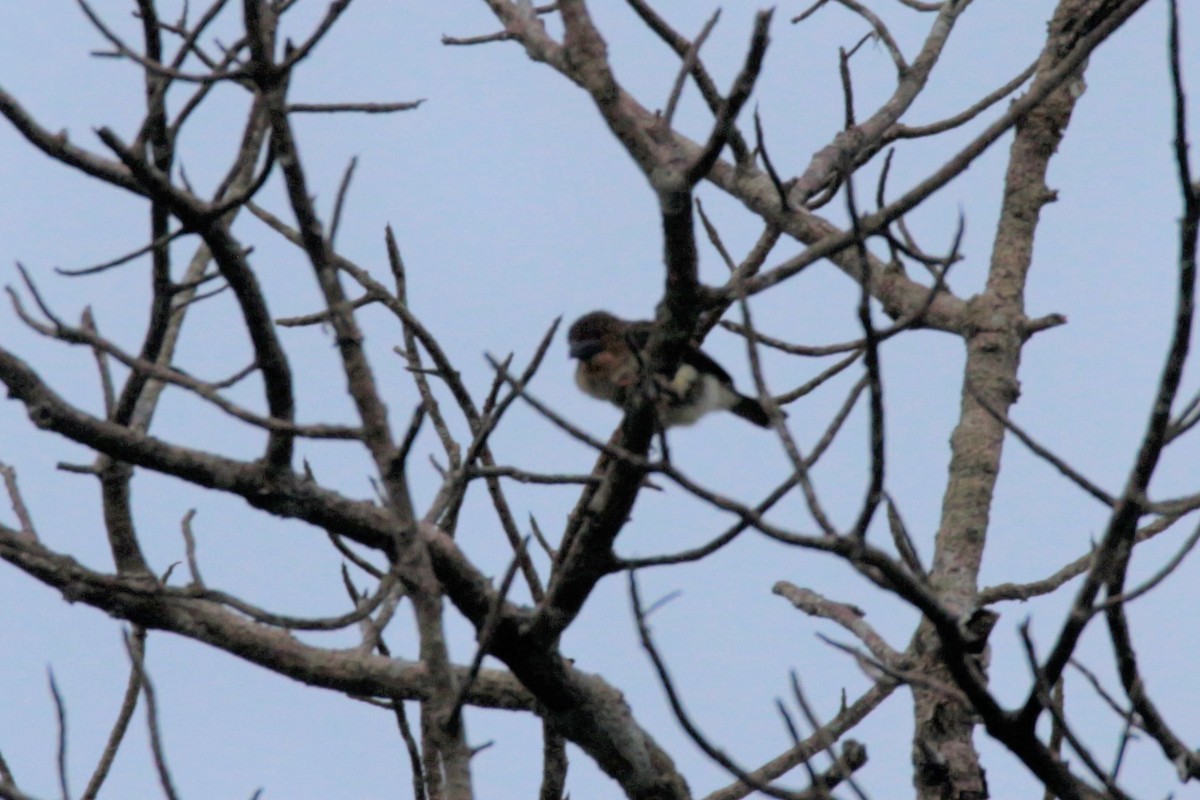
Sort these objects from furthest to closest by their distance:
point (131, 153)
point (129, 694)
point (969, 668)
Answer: point (129, 694), point (969, 668), point (131, 153)

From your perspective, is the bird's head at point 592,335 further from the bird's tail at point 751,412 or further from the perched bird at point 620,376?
the bird's tail at point 751,412

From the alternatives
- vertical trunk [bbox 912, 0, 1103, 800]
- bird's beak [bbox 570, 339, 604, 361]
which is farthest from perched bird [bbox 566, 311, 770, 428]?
vertical trunk [bbox 912, 0, 1103, 800]

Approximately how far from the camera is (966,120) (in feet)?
16.4

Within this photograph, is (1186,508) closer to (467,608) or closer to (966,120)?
(467,608)

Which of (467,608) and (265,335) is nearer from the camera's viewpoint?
(265,335)

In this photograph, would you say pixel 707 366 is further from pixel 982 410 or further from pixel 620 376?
pixel 982 410

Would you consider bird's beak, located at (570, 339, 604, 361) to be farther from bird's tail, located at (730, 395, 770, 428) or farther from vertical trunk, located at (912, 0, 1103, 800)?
vertical trunk, located at (912, 0, 1103, 800)

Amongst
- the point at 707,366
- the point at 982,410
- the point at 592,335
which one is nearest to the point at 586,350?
the point at 592,335

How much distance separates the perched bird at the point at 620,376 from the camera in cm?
479

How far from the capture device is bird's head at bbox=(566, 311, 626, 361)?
517 cm

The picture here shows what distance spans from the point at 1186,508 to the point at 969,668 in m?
0.44

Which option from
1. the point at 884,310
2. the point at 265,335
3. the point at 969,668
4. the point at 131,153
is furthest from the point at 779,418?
the point at 884,310

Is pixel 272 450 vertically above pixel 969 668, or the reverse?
pixel 272 450

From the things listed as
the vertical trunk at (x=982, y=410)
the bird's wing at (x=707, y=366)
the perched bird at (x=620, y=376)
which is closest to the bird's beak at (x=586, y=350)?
the perched bird at (x=620, y=376)
